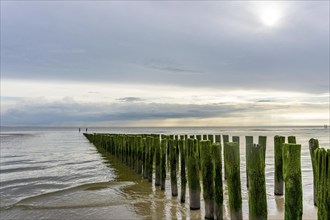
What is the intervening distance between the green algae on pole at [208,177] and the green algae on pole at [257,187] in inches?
60.2

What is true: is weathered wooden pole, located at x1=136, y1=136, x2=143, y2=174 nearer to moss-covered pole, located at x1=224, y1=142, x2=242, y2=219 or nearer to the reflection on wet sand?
the reflection on wet sand

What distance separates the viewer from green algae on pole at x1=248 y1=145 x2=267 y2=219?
5598 mm

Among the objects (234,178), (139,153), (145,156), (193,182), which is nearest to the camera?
(234,178)

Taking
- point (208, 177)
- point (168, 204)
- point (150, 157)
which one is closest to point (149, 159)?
point (150, 157)

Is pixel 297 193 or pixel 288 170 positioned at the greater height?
pixel 288 170

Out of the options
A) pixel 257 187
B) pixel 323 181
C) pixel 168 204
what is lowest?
pixel 168 204

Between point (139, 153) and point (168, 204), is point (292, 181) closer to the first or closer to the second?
point (168, 204)

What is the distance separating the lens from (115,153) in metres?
21.9

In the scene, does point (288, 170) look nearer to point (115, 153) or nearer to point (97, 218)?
point (97, 218)

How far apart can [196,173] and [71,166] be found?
461 inches

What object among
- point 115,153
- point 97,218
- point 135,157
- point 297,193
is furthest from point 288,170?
point 115,153

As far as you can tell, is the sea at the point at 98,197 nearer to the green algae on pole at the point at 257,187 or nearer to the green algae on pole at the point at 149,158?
the green algae on pole at the point at 149,158

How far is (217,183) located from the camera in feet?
22.8

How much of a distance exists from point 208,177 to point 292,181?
7.97 ft
